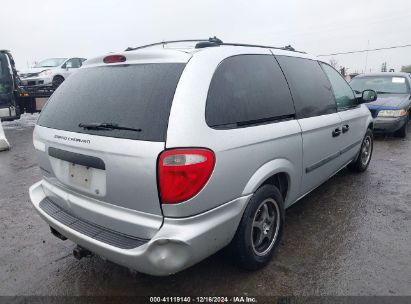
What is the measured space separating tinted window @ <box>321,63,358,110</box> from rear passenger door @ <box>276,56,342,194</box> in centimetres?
19

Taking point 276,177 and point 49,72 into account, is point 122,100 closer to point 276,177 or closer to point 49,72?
point 276,177

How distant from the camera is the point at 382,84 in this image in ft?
27.9

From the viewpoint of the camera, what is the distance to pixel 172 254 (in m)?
1.91

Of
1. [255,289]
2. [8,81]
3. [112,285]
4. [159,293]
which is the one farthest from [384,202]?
[8,81]

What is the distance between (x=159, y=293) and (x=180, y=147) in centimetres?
122

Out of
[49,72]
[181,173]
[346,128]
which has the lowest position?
[346,128]

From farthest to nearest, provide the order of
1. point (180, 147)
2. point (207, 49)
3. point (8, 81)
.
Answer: point (8, 81) → point (207, 49) → point (180, 147)

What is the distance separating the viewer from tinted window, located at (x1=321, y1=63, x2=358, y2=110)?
12.6ft

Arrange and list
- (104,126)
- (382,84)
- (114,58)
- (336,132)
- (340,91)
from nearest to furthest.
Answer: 1. (104,126)
2. (114,58)
3. (336,132)
4. (340,91)
5. (382,84)

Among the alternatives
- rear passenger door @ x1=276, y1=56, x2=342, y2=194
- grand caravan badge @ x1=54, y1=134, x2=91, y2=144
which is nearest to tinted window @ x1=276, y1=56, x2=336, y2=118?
rear passenger door @ x1=276, y1=56, x2=342, y2=194

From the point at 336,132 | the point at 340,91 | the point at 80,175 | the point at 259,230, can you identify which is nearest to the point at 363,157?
the point at 340,91

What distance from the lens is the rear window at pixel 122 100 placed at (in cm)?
195

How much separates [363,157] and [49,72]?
1276 centimetres

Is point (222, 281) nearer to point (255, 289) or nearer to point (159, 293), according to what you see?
point (255, 289)
